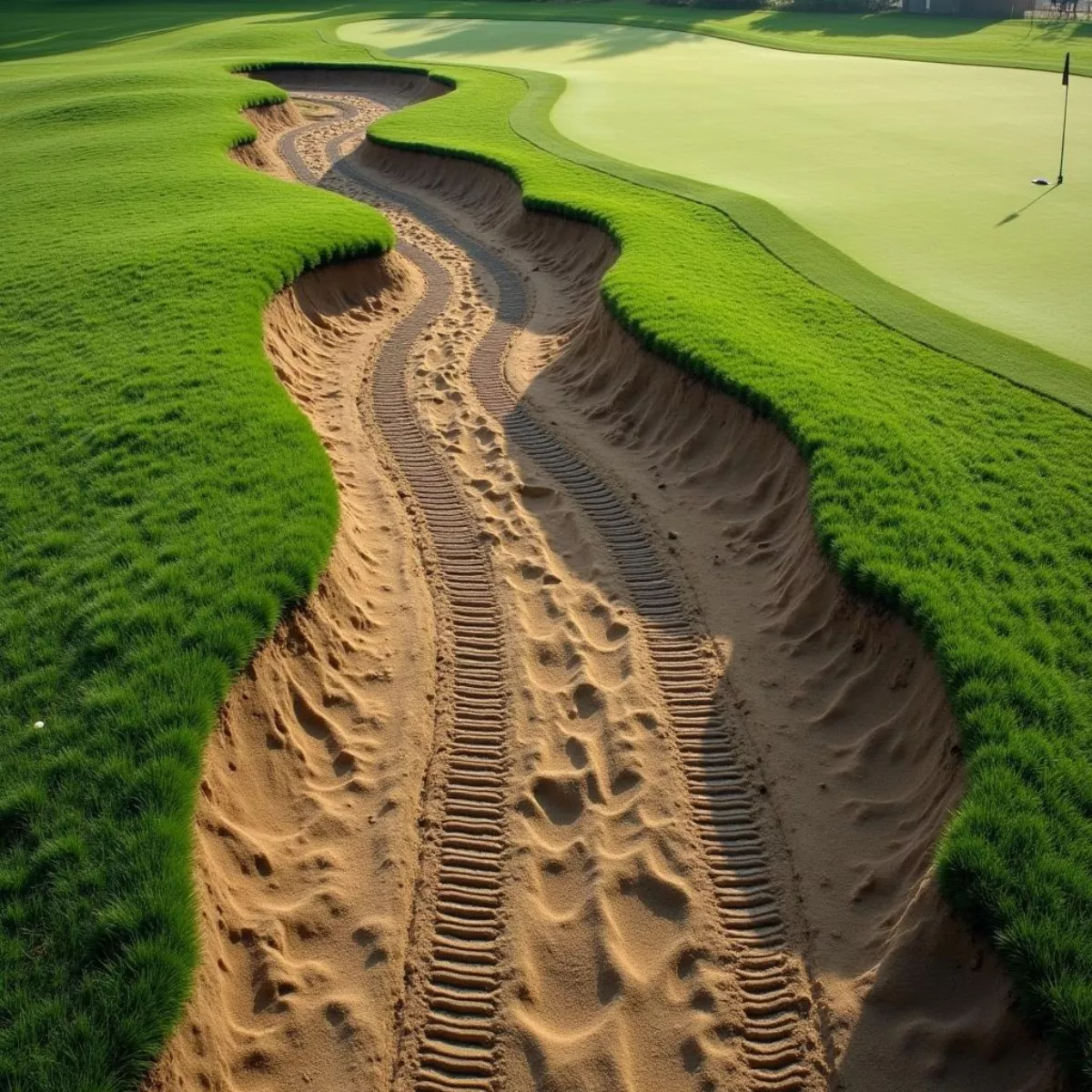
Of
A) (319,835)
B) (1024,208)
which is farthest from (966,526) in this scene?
→ (1024,208)

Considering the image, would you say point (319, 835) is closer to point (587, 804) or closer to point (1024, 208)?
point (587, 804)

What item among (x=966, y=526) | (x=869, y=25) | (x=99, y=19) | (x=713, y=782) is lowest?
(x=713, y=782)

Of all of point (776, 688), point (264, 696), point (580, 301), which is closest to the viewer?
point (264, 696)

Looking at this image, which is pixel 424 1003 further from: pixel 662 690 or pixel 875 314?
pixel 875 314

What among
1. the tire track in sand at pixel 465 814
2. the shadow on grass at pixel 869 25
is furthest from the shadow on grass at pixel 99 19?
the tire track in sand at pixel 465 814

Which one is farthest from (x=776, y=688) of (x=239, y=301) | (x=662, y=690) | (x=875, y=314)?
(x=239, y=301)

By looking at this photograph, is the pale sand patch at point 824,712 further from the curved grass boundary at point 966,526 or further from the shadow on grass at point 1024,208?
the shadow on grass at point 1024,208

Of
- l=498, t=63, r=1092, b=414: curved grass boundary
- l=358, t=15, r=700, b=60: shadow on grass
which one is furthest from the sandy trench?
A: l=358, t=15, r=700, b=60: shadow on grass
